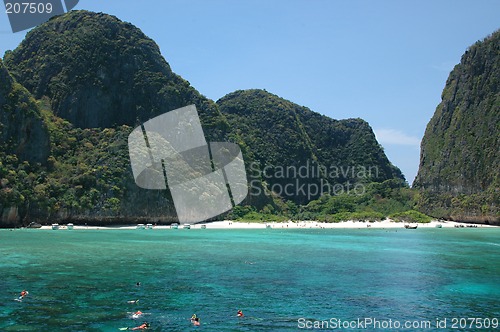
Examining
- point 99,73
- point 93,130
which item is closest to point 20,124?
point 93,130

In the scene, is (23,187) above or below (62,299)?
above

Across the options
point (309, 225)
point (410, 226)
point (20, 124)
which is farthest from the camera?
point (309, 225)

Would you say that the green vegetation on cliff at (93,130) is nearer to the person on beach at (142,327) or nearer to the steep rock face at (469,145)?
the steep rock face at (469,145)

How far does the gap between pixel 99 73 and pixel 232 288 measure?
112719 mm

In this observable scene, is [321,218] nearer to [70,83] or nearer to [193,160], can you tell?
[193,160]

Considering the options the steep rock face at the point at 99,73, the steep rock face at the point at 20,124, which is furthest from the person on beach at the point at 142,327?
the steep rock face at the point at 99,73

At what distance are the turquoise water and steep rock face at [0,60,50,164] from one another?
56.9 meters

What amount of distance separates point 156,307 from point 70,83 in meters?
114

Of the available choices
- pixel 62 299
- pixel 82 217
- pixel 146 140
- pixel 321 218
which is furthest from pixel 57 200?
pixel 62 299

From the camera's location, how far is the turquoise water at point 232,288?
21219 mm

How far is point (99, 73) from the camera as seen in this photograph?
424ft

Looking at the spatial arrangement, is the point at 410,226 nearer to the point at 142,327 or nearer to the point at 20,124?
the point at 20,124

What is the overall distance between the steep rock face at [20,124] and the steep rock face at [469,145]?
9839 centimetres

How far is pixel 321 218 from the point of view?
134 m
